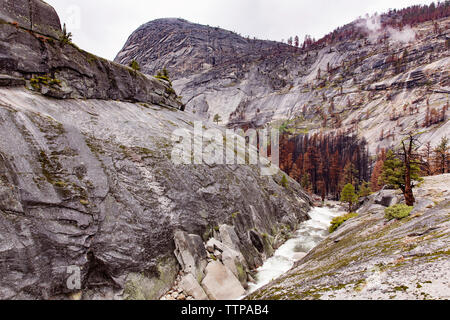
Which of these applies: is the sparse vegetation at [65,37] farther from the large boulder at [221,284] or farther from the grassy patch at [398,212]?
the grassy patch at [398,212]

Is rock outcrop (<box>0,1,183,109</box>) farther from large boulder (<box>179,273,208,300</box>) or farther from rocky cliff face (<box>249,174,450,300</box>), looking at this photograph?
rocky cliff face (<box>249,174,450,300</box>)

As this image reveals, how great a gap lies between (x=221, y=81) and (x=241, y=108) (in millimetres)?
30066

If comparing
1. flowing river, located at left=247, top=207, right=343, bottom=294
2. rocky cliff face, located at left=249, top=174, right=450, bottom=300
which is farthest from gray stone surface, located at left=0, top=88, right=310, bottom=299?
rocky cliff face, located at left=249, top=174, right=450, bottom=300

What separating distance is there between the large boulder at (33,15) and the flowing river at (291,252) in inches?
1163

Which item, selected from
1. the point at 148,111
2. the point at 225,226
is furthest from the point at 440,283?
the point at 148,111

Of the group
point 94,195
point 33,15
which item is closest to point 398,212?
point 94,195

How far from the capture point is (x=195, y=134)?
92.5ft

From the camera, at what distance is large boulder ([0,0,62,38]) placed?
1791 centimetres

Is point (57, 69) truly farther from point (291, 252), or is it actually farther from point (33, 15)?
point (291, 252)

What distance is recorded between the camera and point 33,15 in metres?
19.4

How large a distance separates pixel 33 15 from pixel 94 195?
1925 cm

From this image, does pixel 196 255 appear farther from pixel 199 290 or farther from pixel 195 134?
pixel 195 134

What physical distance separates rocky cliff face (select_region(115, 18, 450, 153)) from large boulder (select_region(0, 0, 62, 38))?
304 ft

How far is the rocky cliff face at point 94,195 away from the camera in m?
10.9
